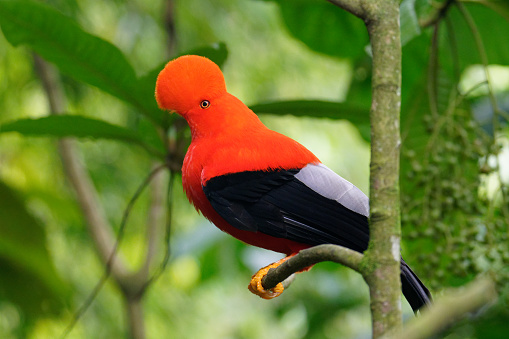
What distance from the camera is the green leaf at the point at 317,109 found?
1374mm

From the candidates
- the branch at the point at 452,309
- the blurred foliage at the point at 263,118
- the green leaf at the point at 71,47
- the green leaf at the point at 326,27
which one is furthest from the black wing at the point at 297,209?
the green leaf at the point at 326,27

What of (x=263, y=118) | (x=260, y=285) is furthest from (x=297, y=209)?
(x=263, y=118)

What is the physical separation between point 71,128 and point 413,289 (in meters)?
0.98

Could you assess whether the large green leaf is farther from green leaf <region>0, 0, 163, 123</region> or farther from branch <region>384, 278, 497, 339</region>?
branch <region>384, 278, 497, 339</region>

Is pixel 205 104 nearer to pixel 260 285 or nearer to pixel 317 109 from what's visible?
pixel 260 285

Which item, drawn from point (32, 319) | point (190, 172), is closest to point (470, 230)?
point (190, 172)

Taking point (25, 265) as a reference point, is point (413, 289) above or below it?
above

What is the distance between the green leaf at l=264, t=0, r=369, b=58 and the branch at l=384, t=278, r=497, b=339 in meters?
1.60

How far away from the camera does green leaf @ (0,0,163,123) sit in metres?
1.38

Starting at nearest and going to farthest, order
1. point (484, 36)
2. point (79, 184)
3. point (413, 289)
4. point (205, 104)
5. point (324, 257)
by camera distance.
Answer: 1. point (324, 257)
2. point (413, 289)
3. point (205, 104)
4. point (484, 36)
5. point (79, 184)

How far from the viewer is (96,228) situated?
2322mm

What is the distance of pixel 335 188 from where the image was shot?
91 cm

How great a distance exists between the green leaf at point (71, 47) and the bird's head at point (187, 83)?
0.48m

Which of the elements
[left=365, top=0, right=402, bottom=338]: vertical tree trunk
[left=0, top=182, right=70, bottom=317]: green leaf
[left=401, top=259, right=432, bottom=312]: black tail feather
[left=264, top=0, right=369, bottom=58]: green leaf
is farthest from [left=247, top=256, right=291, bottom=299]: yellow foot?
[left=0, top=182, right=70, bottom=317]: green leaf
